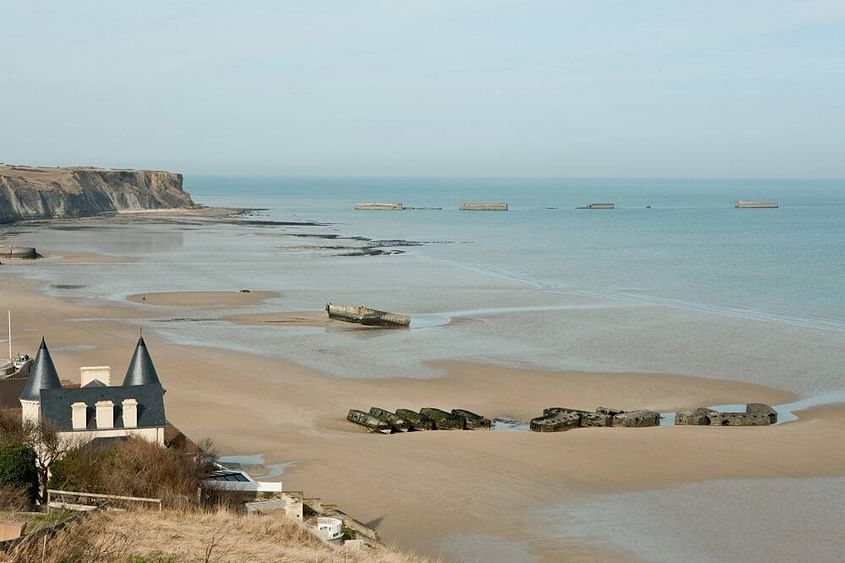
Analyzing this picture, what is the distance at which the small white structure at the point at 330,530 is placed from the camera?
19844 millimetres

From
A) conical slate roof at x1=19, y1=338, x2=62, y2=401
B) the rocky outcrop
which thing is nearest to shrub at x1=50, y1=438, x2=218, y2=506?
conical slate roof at x1=19, y1=338, x2=62, y2=401

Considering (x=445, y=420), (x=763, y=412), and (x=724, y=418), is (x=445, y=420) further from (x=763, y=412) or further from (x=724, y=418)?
(x=763, y=412)

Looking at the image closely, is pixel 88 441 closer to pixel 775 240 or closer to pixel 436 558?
pixel 436 558

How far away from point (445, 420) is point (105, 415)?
36.9ft

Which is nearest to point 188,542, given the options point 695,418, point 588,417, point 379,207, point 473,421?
point 473,421

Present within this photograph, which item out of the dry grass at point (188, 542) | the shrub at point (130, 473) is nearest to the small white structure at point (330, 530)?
the dry grass at point (188, 542)

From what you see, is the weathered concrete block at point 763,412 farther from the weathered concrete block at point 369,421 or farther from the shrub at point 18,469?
the shrub at point 18,469

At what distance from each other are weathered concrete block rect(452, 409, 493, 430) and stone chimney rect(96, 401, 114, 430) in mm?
11463

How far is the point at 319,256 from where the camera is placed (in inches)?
3479

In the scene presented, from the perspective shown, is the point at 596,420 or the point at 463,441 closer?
the point at 463,441

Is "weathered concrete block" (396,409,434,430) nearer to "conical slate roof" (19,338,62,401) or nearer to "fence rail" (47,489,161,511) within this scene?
"conical slate roof" (19,338,62,401)

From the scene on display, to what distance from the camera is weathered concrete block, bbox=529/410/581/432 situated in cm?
3155

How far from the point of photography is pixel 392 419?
103 ft

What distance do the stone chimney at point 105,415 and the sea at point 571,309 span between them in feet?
26.6
